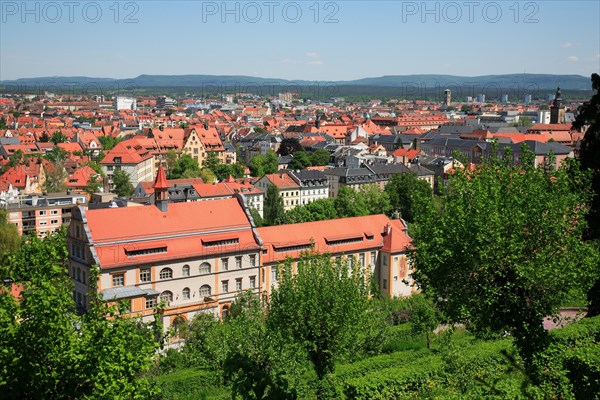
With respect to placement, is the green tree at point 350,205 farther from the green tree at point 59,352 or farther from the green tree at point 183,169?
the green tree at point 59,352

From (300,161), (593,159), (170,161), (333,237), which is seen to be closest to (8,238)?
(333,237)

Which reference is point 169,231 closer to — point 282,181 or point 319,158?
point 282,181

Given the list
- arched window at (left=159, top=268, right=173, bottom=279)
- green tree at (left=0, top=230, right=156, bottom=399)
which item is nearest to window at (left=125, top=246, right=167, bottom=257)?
arched window at (left=159, top=268, right=173, bottom=279)

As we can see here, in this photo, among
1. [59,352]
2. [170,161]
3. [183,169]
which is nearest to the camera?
[59,352]

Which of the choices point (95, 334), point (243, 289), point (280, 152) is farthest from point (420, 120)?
point (95, 334)

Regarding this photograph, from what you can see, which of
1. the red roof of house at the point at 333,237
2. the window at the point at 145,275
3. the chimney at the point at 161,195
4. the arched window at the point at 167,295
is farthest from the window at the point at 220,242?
the window at the point at 145,275

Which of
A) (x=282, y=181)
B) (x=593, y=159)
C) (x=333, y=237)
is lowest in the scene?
(x=333, y=237)

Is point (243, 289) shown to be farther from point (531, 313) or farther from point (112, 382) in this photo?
point (112, 382)
